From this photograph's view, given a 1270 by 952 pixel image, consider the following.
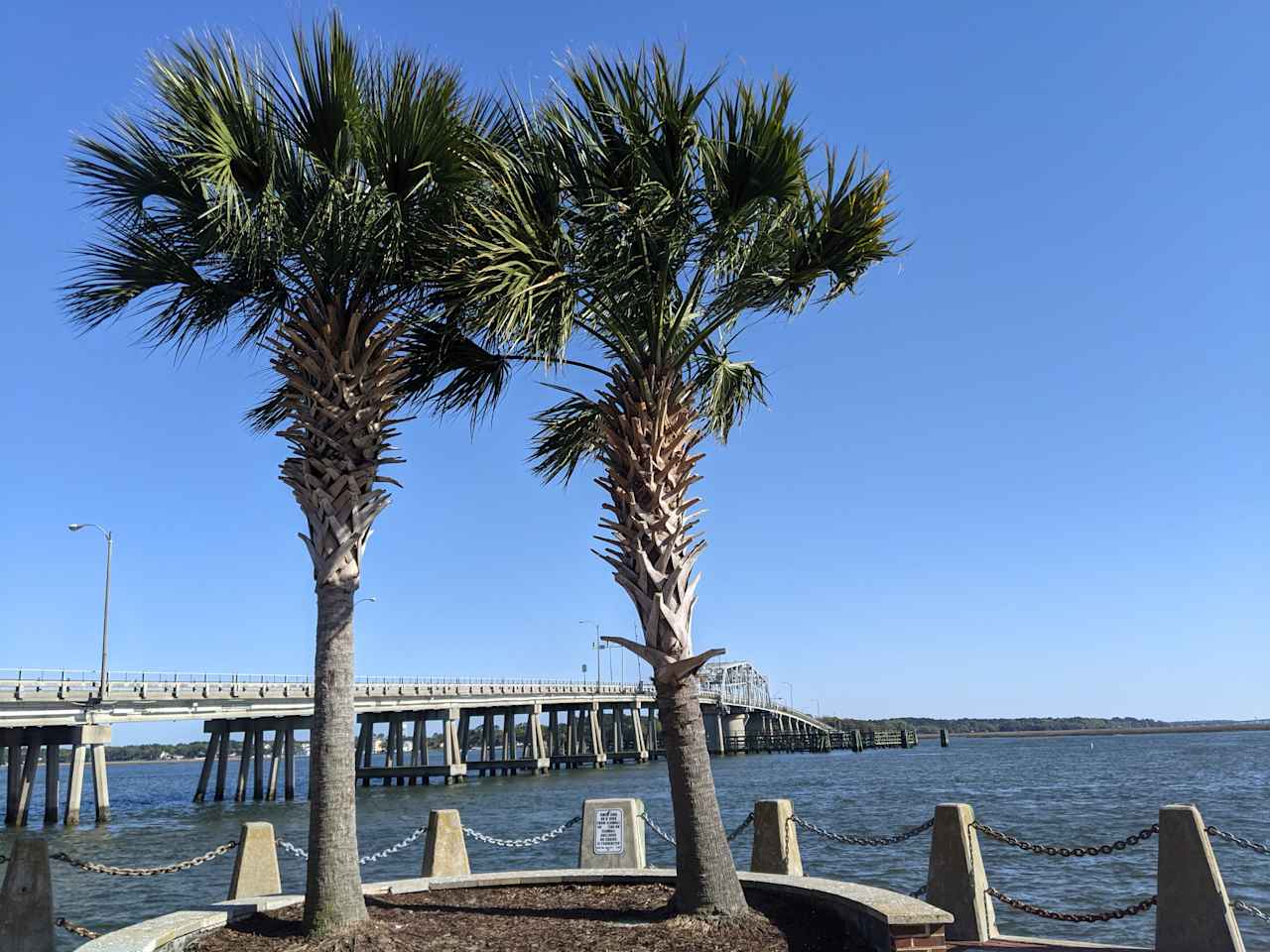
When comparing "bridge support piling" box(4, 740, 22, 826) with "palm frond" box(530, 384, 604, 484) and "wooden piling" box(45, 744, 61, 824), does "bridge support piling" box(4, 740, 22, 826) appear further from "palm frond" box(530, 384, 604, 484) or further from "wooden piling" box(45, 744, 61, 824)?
"palm frond" box(530, 384, 604, 484)

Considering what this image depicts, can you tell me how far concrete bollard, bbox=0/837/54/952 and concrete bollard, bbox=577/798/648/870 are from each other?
17.1 ft

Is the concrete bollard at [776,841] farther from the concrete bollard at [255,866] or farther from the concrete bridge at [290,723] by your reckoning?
the concrete bridge at [290,723]

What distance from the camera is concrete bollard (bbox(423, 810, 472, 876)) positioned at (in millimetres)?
11586

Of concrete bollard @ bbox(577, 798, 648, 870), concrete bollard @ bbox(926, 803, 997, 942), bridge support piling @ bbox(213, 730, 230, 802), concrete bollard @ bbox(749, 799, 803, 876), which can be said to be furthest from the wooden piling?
concrete bollard @ bbox(926, 803, 997, 942)

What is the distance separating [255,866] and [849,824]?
25912mm

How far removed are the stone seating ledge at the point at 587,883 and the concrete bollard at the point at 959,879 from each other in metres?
0.85

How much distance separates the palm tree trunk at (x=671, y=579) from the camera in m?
8.61

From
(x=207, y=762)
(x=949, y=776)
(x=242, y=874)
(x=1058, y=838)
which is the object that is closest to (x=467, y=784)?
(x=207, y=762)

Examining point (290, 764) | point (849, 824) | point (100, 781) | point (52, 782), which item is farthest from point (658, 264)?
point (290, 764)

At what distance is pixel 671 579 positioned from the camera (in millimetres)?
9016

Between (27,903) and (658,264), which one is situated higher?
(658,264)

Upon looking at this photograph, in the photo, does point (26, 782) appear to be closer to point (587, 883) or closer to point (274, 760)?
point (274, 760)

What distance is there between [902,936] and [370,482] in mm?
5871

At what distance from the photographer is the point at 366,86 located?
8750 millimetres
